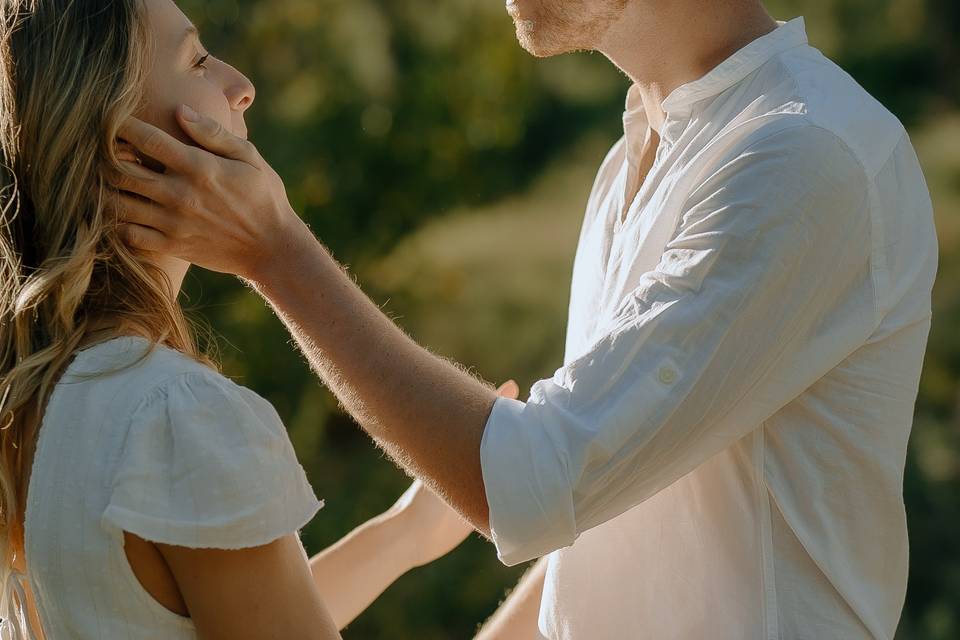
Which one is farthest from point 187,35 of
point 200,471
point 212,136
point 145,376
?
point 200,471

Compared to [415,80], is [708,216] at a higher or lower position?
higher

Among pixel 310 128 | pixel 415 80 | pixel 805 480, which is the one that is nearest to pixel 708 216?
pixel 805 480

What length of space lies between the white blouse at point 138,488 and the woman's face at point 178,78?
39cm

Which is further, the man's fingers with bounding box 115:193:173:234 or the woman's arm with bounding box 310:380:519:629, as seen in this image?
the woman's arm with bounding box 310:380:519:629

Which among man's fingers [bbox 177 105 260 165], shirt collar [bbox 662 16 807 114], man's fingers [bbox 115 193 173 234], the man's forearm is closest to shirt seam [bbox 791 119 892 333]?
shirt collar [bbox 662 16 807 114]

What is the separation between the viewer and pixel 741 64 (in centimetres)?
173

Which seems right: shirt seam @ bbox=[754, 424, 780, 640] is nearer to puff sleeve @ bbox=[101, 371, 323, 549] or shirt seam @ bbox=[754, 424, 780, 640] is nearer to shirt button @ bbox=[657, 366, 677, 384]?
shirt button @ bbox=[657, 366, 677, 384]

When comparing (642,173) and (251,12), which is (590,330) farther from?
(251,12)

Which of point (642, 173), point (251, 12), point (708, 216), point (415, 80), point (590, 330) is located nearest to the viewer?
point (708, 216)

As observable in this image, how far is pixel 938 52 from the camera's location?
6.62 m

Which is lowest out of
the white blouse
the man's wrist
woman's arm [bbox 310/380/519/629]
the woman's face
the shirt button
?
woman's arm [bbox 310/380/519/629]

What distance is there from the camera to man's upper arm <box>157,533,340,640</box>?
4.46 ft

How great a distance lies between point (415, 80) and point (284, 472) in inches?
196

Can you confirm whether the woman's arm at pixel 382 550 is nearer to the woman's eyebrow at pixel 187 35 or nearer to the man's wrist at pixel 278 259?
the man's wrist at pixel 278 259
